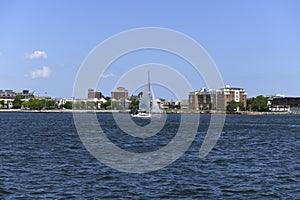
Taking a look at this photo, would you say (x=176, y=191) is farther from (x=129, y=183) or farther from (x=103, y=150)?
(x=103, y=150)

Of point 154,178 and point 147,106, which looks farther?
point 147,106

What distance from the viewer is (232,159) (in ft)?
121

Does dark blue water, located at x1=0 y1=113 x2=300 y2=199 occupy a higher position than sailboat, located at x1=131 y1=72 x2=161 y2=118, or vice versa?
sailboat, located at x1=131 y1=72 x2=161 y2=118

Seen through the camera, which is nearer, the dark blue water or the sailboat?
the dark blue water

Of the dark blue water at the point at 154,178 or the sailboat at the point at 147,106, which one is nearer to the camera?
the dark blue water at the point at 154,178

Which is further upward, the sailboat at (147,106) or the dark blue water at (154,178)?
the sailboat at (147,106)

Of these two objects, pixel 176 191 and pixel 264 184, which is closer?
pixel 176 191

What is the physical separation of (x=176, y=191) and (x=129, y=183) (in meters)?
2.92

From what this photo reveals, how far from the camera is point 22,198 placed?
883 inches

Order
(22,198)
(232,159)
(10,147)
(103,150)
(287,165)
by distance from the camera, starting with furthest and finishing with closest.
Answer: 1. (10,147)
2. (103,150)
3. (232,159)
4. (287,165)
5. (22,198)

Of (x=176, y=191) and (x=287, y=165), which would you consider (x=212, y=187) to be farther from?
(x=287, y=165)

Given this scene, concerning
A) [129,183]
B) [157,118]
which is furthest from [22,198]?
[157,118]

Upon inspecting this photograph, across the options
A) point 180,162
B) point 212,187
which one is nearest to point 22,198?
point 212,187

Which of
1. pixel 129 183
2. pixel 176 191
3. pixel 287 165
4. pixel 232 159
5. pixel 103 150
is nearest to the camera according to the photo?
pixel 176 191
